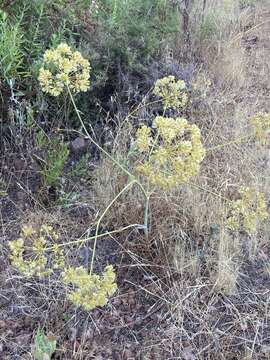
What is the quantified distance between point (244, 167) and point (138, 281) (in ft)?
3.70

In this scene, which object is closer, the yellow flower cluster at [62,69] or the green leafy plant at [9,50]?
the yellow flower cluster at [62,69]

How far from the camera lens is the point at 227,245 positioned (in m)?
2.43

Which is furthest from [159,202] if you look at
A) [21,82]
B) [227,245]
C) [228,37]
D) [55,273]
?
[228,37]

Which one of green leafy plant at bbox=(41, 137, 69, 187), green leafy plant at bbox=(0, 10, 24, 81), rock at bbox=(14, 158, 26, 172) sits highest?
green leafy plant at bbox=(0, 10, 24, 81)

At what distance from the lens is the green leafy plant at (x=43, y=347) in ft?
6.30

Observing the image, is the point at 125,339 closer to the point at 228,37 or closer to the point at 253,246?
the point at 253,246

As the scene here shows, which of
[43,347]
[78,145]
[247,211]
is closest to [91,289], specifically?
[43,347]

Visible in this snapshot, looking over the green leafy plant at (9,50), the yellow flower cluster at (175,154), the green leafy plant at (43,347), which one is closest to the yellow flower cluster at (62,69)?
the yellow flower cluster at (175,154)

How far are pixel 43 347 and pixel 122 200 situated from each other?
0.95 metres

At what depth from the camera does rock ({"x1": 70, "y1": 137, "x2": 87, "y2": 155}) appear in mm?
3010

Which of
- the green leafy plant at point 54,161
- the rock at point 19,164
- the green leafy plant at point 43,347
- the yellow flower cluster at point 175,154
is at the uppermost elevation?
the yellow flower cluster at point 175,154

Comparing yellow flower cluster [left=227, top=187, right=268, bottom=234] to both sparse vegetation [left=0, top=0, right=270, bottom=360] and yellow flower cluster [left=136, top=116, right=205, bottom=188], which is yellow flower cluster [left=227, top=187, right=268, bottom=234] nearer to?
sparse vegetation [left=0, top=0, right=270, bottom=360]

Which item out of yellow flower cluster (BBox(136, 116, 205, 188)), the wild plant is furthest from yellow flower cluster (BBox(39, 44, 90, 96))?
yellow flower cluster (BBox(136, 116, 205, 188))

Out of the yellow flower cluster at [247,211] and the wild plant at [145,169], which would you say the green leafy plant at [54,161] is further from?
the yellow flower cluster at [247,211]
